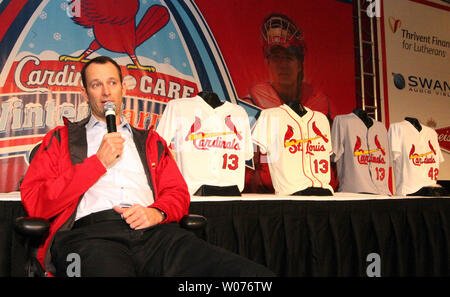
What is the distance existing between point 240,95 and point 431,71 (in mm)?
3124

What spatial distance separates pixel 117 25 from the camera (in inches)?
150

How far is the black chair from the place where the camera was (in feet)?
4.18

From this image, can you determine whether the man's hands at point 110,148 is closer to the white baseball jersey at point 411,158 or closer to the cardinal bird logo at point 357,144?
the cardinal bird logo at point 357,144

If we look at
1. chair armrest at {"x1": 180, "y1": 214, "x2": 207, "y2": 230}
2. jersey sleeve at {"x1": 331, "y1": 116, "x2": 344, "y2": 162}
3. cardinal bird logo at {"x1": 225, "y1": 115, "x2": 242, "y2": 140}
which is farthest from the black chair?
jersey sleeve at {"x1": 331, "y1": 116, "x2": 344, "y2": 162}

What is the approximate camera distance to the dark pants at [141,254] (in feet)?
4.05

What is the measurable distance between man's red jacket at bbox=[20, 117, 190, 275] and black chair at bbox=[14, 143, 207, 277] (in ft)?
0.10

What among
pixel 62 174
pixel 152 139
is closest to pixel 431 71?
pixel 152 139

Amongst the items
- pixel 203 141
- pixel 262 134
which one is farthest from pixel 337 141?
pixel 203 141

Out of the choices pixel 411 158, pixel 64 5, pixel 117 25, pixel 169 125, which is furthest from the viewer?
pixel 411 158

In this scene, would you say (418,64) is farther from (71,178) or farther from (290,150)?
(71,178)

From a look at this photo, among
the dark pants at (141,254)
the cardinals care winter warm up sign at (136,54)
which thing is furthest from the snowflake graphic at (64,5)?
the dark pants at (141,254)

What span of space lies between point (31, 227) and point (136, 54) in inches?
112

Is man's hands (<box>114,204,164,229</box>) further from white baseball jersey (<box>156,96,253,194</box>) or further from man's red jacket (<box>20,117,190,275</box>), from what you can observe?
white baseball jersey (<box>156,96,253,194</box>)

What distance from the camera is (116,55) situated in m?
3.79
